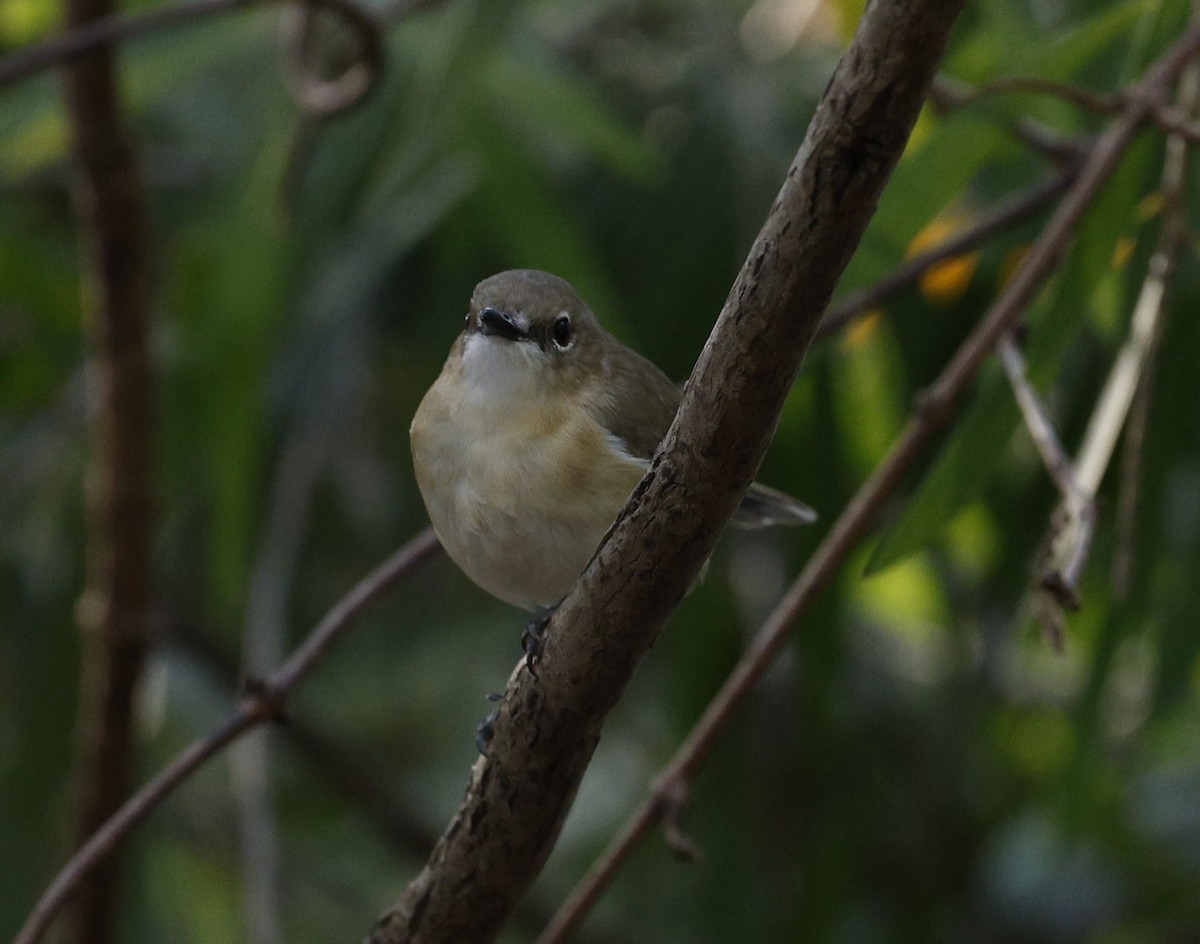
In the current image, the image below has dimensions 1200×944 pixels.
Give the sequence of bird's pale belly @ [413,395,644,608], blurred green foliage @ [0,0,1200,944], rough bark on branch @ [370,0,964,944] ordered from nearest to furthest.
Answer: rough bark on branch @ [370,0,964,944], bird's pale belly @ [413,395,644,608], blurred green foliage @ [0,0,1200,944]

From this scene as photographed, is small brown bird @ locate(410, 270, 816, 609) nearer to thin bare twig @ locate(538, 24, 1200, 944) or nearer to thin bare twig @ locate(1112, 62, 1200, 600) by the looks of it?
thin bare twig @ locate(538, 24, 1200, 944)

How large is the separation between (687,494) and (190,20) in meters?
1.85

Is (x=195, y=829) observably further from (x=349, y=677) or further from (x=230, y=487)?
(x=230, y=487)

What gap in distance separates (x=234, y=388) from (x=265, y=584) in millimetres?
395

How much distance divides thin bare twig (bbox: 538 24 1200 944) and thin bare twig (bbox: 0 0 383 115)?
4.09ft

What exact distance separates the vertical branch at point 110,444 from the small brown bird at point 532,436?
1003mm

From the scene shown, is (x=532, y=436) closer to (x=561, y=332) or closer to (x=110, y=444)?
(x=561, y=332)

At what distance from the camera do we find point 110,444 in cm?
295

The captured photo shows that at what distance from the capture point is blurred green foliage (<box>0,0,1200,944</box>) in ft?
9.04

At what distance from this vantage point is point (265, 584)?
10.2 feet

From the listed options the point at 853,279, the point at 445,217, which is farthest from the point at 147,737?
the point at 853,279

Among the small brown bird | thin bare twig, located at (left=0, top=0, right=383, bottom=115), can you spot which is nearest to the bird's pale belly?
the small brown bird

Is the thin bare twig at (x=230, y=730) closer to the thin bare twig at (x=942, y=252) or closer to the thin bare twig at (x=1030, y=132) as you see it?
the thin bare twig at (x=942, y=252)

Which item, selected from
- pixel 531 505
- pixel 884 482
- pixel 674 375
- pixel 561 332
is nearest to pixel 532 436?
pixel 531 505
